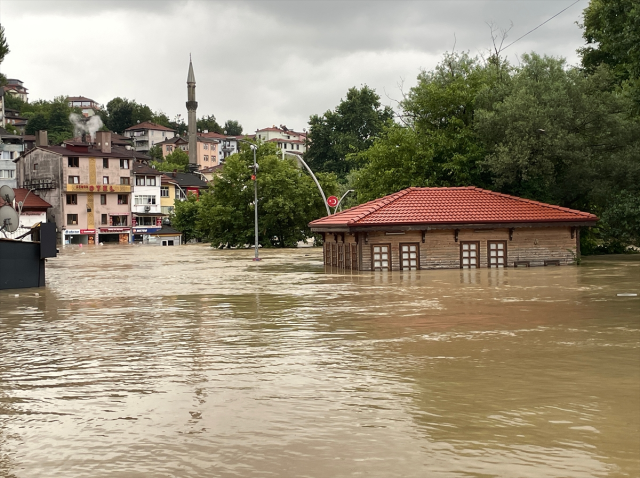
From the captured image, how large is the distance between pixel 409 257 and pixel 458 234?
8.78 ft

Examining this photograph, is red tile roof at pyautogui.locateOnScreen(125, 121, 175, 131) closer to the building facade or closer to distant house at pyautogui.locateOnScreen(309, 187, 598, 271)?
the building facade

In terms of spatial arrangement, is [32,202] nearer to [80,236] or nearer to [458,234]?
[80,236]

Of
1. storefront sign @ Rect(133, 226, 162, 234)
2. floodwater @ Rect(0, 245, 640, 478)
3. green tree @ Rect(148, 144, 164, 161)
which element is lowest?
floodwater @ Rect(0, 245, 640, 478)

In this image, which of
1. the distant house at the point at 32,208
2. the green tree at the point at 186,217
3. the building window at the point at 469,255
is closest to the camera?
the building window at the point at 469,255

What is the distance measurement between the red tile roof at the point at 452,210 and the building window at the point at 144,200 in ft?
230

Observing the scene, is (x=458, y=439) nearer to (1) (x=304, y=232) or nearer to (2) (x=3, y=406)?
(2) (x=3, y=406)

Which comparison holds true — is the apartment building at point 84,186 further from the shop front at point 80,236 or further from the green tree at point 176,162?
the green tree at point 176,162

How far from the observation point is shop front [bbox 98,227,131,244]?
4082 inches

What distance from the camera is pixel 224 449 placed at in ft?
25.7

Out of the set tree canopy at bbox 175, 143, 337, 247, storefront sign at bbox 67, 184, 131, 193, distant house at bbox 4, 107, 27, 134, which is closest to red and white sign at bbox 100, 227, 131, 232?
storefront sign at bbox 67, 184, 131, 193

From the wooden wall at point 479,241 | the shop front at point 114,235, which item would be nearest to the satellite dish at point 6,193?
the wooden wall at point 479,241

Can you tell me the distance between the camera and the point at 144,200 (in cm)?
10875

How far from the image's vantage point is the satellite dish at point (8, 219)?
32.3m

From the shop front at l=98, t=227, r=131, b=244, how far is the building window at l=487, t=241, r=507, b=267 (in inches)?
2905
